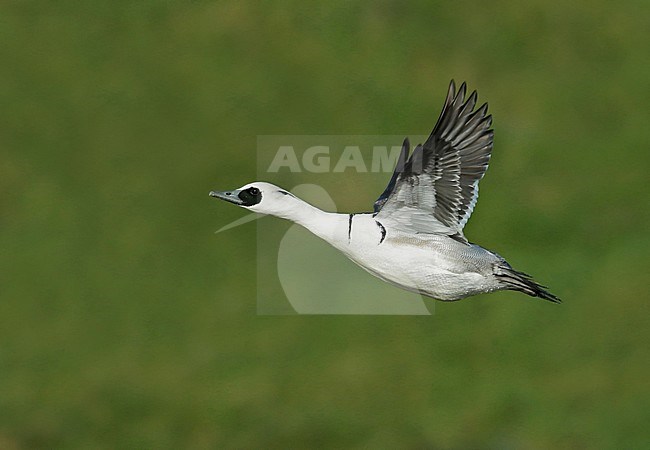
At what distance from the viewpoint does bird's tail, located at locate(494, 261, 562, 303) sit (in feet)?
30.4

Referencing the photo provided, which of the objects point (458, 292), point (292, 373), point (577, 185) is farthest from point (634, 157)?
point (458, 292)

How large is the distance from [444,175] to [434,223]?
14.9 inches

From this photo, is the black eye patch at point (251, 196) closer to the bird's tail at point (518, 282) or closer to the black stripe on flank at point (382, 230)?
the black stripe on flank at point (382, 230)

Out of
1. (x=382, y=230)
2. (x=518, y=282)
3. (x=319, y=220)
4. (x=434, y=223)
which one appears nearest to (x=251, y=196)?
(x=319, y=220)

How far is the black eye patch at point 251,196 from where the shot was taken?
381 inches

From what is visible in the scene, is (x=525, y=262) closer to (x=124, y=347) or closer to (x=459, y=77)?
(x=459, y=77)

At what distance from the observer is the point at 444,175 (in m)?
9.33

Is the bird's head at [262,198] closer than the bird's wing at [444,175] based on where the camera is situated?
No

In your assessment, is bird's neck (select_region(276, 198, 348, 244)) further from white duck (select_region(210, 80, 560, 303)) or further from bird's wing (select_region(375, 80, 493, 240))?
bird's wing (select_region(375, 80, 493, 240))

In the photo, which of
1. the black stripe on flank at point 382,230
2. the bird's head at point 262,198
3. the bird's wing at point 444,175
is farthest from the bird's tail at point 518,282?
the bird's head at point 262,198

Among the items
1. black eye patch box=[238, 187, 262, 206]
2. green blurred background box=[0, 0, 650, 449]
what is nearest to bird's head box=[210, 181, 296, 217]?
black eye patch box=[238, 187, 262, 206]

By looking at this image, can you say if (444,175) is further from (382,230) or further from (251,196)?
(251,196)

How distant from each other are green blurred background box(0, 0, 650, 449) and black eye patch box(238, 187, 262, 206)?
11.5 meters

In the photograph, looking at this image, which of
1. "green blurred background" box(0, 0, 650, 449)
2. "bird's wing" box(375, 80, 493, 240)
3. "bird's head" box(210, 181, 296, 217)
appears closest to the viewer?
"bird's wing" box(375, 80, 493, 240)
